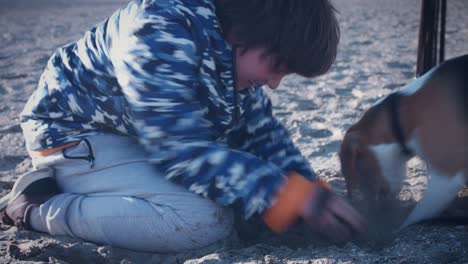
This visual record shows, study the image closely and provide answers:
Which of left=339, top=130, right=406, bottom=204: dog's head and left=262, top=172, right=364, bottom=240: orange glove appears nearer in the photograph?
left=262, top=172, right=364, bottom=240: orange glove

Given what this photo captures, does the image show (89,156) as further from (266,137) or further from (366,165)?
(366,165)

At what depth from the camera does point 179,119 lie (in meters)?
1.23

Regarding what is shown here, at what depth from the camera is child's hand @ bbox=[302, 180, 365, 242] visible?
4.10 ft

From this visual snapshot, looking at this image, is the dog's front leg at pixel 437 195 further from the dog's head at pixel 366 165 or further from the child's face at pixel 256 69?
the child's face at pixel 256 69

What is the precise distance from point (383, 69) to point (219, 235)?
2226 mm

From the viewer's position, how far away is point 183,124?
1239 mm

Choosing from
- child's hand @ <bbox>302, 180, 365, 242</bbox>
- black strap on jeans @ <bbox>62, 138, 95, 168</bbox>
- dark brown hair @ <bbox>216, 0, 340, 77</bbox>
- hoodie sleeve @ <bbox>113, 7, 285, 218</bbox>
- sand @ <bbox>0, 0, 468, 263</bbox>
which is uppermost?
dark brown hair @ <bbox>216, 0, 340, 77</bbox>

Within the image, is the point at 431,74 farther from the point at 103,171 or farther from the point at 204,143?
the point at 103,171

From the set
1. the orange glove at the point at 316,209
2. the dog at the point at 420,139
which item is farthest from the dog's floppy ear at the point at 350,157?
the orange glove at the point at 316,209

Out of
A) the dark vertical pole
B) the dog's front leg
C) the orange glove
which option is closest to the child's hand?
the orange glove

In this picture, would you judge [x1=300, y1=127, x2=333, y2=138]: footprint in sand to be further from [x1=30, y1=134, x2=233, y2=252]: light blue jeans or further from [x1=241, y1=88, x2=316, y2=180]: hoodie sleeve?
[x1=30, y1=134, x2=233, y2=252]: light blue jeans

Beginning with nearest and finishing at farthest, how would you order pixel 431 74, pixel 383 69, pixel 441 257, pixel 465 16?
pixel 441 257 < pixel 431 74 < pixel 383 69 < pixel 465 16

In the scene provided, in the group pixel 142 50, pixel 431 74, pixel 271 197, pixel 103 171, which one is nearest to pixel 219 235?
pixel 271 197

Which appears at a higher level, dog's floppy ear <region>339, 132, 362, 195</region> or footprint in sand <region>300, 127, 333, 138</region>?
dog's floppy ear <region>339, 132, 362, 195</region>
